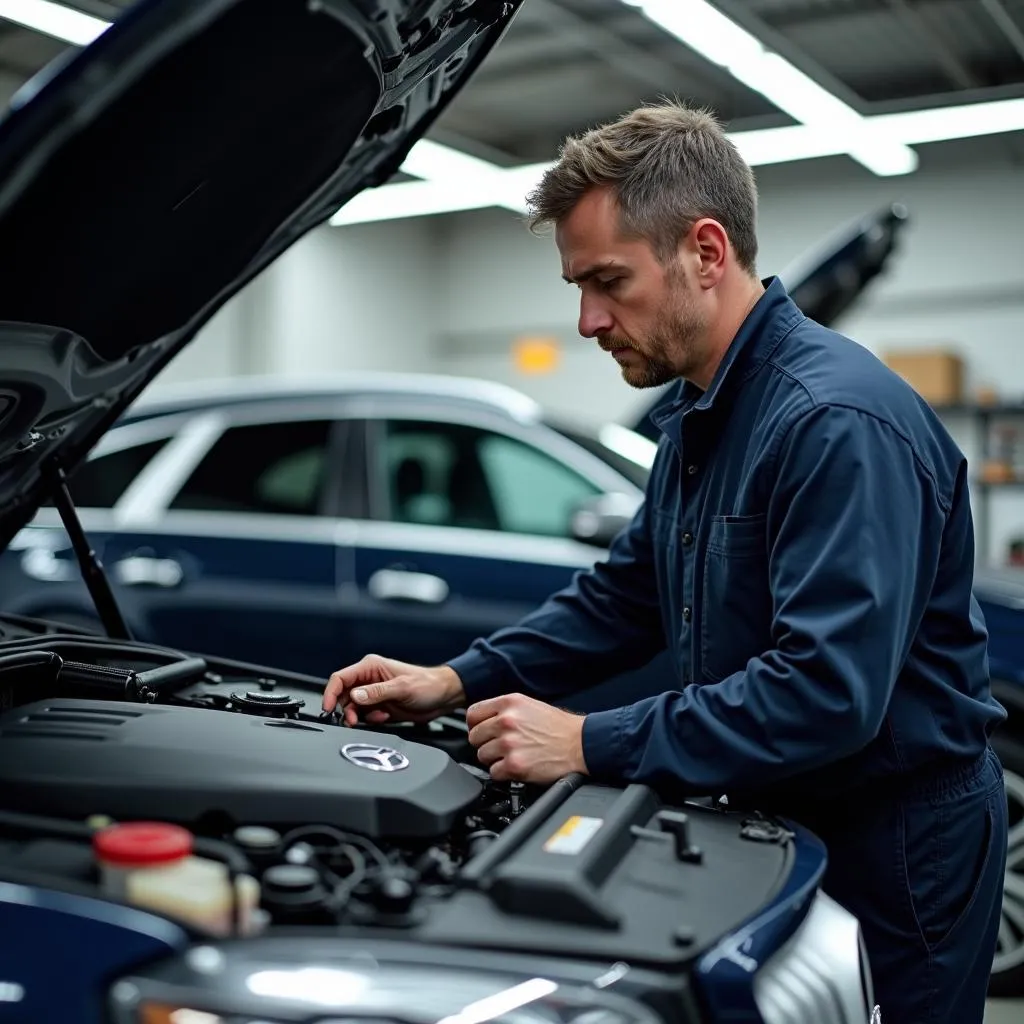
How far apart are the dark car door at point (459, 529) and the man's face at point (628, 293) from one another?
1821mm

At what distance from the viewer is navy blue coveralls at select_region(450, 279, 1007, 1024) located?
1.26 m

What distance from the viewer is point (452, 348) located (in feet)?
41.3

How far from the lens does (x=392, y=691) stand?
1.67 meters

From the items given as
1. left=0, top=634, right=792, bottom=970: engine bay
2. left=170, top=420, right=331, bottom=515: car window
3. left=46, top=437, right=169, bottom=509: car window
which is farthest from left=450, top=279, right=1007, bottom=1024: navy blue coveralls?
left=46, top=437, right=169, bottom=509: car window

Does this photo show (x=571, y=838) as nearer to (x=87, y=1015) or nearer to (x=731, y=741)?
(x=731, y=741)

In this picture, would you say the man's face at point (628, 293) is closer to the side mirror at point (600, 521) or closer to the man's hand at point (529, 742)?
the man's hand at point (529, 742)

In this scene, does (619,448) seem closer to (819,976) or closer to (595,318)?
(595,318)

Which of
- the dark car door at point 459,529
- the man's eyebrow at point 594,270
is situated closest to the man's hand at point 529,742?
the man's eyebrow at point 594,270

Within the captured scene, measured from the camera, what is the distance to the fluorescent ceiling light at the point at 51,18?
215 inches

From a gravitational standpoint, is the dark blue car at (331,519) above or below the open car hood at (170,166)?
below

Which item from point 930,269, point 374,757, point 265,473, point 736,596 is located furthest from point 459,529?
point 930,269

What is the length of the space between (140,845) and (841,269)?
3.14 metres

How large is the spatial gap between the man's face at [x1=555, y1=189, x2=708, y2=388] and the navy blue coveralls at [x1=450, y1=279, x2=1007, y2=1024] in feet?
0.23

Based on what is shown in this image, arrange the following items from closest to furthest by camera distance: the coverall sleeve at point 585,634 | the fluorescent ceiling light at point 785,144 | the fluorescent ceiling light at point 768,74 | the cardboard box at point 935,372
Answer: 1. the coverall sleeve at point 585,634
2. the fluorescent ceiling light at point 768,74
3. the fluorescent ceiling light at point 785,144
4. the cardboard box at point 935,372
